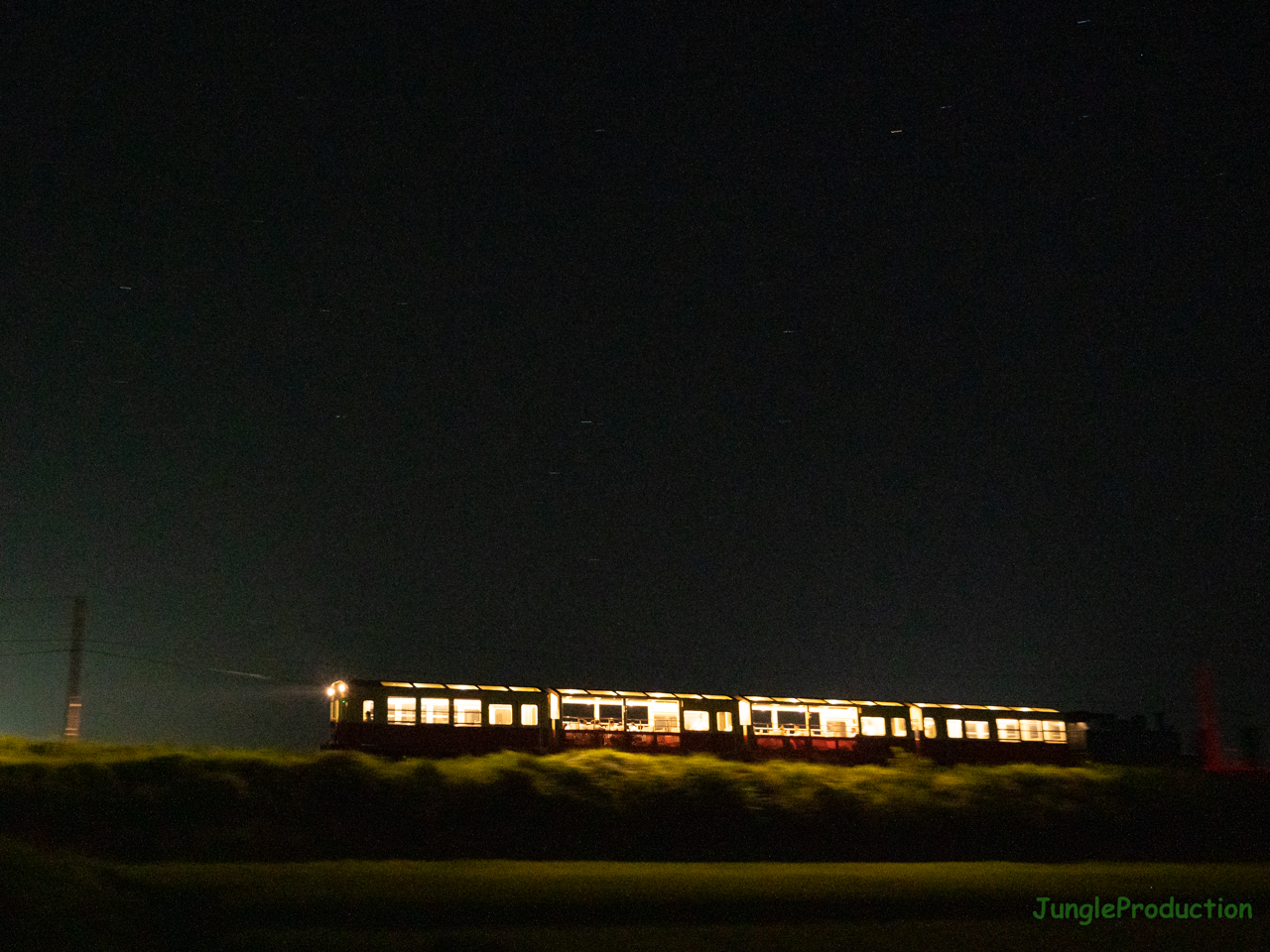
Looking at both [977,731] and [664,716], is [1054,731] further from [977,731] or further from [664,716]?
[664,716]

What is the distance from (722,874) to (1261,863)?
1121cm

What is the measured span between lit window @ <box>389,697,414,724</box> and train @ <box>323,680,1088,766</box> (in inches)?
1.1

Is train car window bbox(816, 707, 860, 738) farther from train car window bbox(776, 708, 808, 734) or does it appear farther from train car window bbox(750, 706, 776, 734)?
train car window bbox(750, 706, 776, 734)

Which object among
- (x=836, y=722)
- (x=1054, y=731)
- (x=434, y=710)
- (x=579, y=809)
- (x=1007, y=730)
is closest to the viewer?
(x=579, y=809)

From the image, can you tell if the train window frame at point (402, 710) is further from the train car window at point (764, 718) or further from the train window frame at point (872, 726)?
the train window frame at point (872, 726)

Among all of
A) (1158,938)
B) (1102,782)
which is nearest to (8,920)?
(1158,938)

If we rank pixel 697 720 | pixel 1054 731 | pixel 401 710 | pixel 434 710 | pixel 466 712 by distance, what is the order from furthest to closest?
pixel 1054 731, pixel 697 720, pixel 466 712, pixel 434 710, pixel 401 710

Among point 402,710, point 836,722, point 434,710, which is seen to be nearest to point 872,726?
point 836,722

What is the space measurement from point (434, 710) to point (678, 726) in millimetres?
7269

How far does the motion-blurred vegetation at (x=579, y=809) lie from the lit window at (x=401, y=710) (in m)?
10.1

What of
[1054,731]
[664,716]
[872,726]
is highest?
[664,716]

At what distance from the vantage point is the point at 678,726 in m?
33.8

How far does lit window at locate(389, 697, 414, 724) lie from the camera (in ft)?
102

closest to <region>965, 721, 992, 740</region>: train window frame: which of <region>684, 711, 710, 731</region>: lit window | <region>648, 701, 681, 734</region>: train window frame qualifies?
<region>684, 711, 710, 731</region>: lit window
